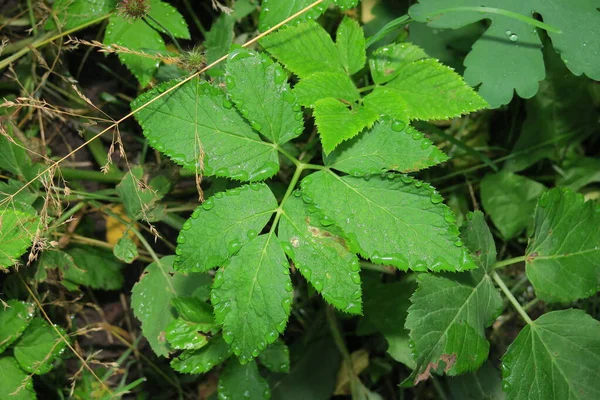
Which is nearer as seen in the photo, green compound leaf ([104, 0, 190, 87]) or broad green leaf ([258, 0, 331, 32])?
broad green leaf ([258, 0, 331, 32])

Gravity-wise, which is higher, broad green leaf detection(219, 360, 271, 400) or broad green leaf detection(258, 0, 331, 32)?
broad green leaf detection(258, 0, 331, 32)

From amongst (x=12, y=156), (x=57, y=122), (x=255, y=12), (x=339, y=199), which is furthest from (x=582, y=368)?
(x=57, y=122)

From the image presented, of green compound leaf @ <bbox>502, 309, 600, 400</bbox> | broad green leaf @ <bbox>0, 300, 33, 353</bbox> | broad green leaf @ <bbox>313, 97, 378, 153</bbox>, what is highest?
broad green leaf @ <bbox>313, 97, 378, 153</bbox>

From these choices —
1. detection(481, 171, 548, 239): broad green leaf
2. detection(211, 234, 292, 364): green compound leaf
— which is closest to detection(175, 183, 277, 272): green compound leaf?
detection(211, 234, 292, 364): green compound leaf

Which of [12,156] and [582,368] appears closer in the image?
[582,368]

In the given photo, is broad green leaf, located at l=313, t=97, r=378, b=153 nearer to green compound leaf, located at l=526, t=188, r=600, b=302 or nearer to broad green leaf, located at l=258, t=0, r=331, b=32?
broad green leaf, located at l=258, t=0, r=331, b=32

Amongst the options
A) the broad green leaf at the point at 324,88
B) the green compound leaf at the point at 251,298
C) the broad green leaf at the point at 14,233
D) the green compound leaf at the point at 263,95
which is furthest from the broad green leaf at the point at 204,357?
the broad green leaf at the point at 324,88

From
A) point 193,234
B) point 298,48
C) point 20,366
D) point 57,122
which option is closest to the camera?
point 193,234

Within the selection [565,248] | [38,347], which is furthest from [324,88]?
[38,347]

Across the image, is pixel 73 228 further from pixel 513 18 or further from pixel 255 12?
pixel 513 18
